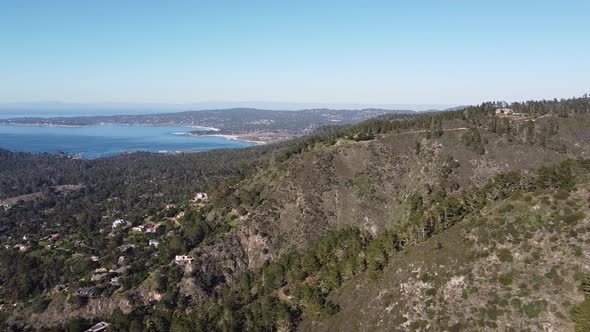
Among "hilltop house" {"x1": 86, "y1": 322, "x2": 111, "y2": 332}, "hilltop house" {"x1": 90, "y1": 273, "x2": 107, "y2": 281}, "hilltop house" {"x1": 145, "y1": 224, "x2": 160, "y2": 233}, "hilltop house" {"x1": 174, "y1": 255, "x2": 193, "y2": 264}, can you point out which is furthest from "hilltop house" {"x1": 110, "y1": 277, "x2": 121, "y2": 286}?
"hilltop house" {"x1": 145, "y1": 224, "x2": 160, "y2": 233}

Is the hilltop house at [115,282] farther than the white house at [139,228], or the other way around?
the white house at [139,228]

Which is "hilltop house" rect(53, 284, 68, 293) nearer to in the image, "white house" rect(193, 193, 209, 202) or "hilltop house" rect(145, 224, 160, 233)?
"hilltop house" rect(145, 224, 160, 233)

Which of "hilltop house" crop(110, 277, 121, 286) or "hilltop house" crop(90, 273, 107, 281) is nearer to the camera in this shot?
"hilltop house" crop(110, 277, 121, 286)

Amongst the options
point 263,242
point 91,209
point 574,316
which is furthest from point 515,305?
point 91,209

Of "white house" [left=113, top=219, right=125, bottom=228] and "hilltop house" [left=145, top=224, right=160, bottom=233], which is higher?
"hilltop house" [left=145, top=224, right=160, bottom=233]

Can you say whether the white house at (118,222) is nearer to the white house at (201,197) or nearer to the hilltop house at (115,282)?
the white house at (201,197)

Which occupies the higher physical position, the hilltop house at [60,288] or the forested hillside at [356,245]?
the forested hillside at [356,245]

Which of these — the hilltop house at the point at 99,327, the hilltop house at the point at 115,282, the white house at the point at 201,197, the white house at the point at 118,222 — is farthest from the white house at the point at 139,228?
the hilltop house at the point at 99,327

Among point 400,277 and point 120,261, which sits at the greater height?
point 400,277

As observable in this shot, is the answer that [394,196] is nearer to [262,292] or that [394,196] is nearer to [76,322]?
[262,292]
